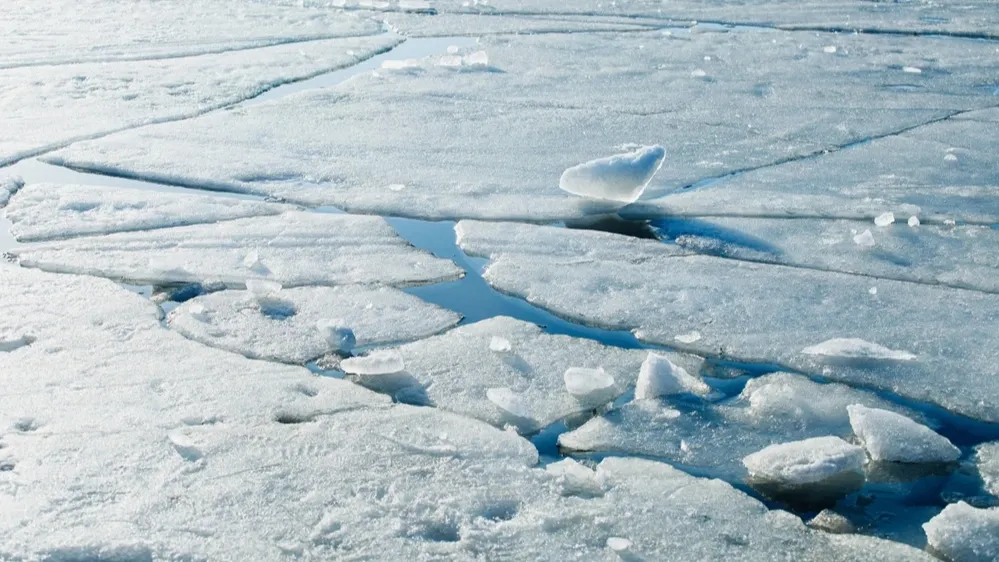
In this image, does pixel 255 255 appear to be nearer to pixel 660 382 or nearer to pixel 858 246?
pixel 660 382

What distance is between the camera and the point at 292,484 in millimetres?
1935

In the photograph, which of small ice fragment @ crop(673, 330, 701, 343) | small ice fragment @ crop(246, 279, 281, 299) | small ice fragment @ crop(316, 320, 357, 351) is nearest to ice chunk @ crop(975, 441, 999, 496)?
small ice fragment @ crop(673, 330, 701, 343)

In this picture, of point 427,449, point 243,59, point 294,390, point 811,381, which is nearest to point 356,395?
point 294,390

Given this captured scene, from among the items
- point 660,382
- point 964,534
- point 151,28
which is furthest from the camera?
point 151,28

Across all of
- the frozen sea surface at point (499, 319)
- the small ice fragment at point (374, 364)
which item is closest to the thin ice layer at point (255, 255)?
the frozen sea surface at point (499, 319)

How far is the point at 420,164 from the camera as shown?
161 inches

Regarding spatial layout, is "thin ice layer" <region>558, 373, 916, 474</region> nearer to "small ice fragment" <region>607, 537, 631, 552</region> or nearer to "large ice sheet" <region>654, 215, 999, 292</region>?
"small ice fragment" <region>607, 537, 631, 552</region>

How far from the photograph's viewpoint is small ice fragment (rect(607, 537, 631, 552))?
1.75 metres

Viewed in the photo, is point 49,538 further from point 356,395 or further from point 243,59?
point 243,59

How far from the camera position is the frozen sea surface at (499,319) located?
1.86m

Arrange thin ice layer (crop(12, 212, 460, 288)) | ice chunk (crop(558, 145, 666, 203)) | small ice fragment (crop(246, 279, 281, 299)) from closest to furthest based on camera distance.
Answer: small ice fragment (crop(246, 279, 281, 299)) < thin ice layer (crop(12, 212, 460, 288)) < ice chunk (crop(558, 145, 666, 203))

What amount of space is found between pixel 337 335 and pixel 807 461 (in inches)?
49.0

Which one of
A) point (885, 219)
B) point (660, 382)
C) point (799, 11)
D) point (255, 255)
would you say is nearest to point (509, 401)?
point (660, 382)

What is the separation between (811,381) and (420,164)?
2.18 meters
